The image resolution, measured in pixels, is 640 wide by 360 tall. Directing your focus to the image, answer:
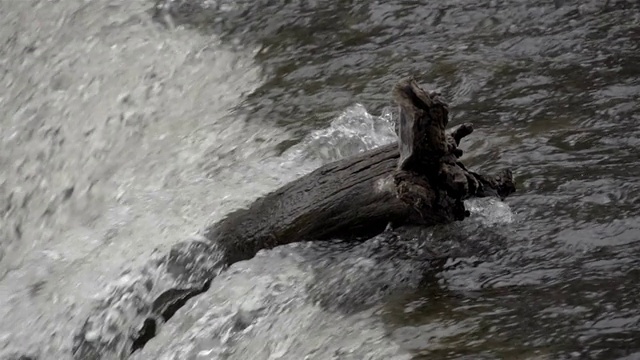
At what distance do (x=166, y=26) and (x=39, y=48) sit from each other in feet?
2.84

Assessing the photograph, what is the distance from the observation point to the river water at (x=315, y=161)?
3621 mm

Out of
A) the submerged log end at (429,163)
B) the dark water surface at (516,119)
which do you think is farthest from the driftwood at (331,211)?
the dark water surface at (516,119)

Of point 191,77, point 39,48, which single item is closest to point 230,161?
point 191,77

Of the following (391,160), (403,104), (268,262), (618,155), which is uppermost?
(403,104)

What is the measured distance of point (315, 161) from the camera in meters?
4.80

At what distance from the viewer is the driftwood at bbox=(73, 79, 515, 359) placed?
3664 millimetres

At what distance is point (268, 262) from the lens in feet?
13.2

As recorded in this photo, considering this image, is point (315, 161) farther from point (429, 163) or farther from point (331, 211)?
point (429, 163)

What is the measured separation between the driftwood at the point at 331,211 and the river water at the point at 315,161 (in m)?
0.08

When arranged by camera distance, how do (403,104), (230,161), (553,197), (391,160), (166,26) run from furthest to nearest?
1. (166,26)
2. (230,161)
3. (553,197)
4. (391,160)
5. (403,104)

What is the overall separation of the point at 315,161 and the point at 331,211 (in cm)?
91

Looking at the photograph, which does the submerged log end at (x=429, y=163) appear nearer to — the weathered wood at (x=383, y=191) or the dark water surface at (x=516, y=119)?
the weathered wood at (x=383, y=191)

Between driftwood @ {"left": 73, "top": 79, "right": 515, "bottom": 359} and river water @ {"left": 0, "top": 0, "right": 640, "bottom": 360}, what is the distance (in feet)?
0.27

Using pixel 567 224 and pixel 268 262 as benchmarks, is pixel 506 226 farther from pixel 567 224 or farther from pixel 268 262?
pixel 268 262
